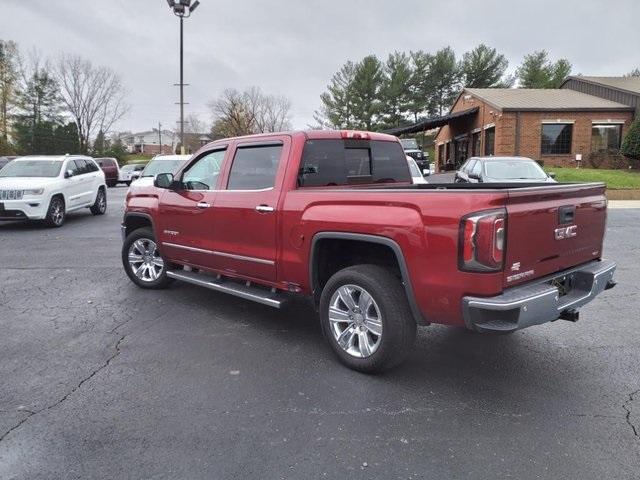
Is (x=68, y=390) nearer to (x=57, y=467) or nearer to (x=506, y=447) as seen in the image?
(x=57, y=467)

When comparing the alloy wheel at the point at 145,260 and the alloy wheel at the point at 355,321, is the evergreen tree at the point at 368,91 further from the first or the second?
the alloy wheel at the point at 355,321

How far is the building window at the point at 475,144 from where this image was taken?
33469 mm

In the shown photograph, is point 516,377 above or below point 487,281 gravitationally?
below

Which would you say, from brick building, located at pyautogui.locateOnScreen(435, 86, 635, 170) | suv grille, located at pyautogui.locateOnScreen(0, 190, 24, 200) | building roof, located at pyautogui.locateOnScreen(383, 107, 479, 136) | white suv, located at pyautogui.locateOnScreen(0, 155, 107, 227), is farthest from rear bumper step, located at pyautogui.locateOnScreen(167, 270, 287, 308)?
building roof, located at pyautogui.locateOnScreen(383, 107, 479, 136)

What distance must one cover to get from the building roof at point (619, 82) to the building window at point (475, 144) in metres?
7.34

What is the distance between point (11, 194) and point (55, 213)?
3.34ft

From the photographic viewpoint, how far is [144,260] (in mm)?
6523

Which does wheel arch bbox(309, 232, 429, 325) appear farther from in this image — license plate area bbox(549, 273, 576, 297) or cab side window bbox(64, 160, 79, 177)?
cab side window bbox(64, 160, 79, 177)

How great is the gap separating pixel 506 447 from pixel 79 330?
3.99 metres

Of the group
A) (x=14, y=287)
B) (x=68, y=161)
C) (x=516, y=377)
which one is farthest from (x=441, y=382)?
(x=68, y=161)

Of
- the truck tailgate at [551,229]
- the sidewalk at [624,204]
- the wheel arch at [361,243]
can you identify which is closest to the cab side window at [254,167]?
the wheel arch at [361,243]

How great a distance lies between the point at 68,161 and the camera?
13.4m

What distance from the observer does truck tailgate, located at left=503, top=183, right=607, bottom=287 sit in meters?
3.34

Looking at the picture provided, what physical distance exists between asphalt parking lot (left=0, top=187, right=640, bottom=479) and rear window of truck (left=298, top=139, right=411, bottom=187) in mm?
1487
